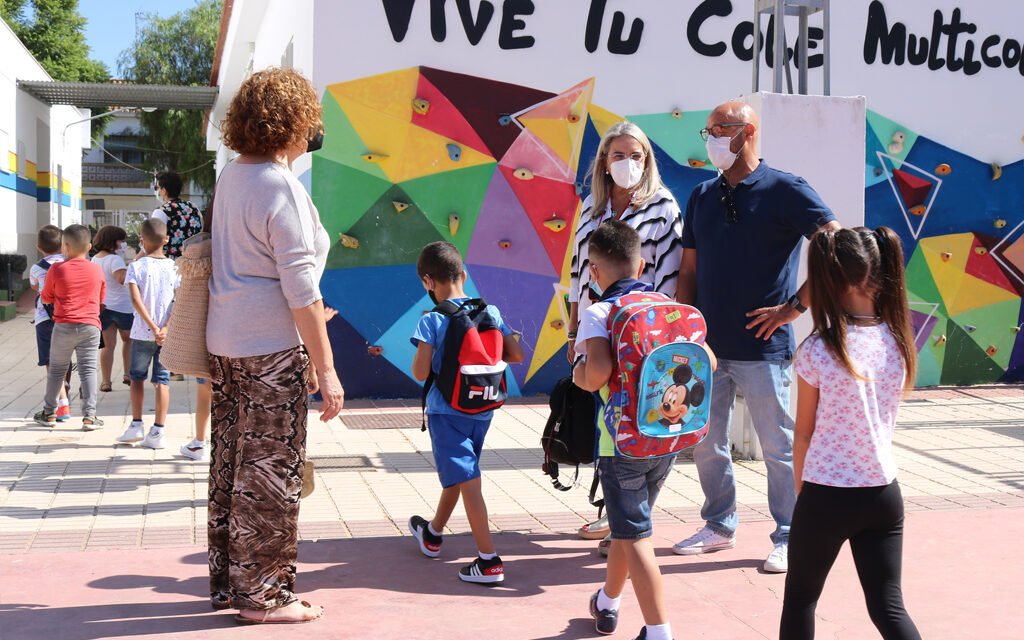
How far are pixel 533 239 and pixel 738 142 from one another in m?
4.91

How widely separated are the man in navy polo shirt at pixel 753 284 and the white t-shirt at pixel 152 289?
4403 millimetres

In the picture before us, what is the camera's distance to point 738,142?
16.3 ft

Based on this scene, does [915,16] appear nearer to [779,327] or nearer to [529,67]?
[529,67]

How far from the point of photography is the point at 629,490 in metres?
3.86

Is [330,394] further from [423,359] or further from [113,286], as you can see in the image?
[113,286]

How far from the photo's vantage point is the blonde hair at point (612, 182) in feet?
16.7

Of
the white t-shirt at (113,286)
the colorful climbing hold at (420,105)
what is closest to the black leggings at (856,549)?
the colorful climbing hold at (420,105)

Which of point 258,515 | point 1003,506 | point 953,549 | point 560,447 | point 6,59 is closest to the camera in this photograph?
point 258,515

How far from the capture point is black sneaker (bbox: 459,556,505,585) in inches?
182

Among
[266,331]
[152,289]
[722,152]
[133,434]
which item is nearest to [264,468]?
[266,331]

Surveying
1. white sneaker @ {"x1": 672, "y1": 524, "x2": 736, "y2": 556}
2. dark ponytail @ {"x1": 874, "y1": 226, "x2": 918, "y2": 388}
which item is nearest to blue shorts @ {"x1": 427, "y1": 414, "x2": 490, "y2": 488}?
white sneaker @ {"x1": 672, "y1": 524, "x2": 736, "y2": 556}

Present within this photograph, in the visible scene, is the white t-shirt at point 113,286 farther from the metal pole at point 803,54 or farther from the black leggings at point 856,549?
the black leggings at point 856,549

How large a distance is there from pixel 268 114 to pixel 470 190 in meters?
5.63

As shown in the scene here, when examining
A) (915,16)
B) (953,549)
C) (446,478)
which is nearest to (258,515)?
(446,478)
